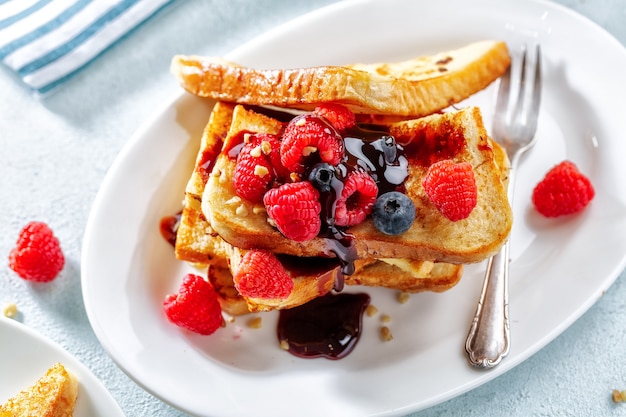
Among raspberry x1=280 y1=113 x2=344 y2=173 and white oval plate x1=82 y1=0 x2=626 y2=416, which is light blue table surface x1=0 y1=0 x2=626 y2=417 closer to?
white oval plate x1=82 y1=0 x2=626 y2=416

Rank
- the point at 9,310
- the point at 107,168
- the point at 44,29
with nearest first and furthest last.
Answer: the point at 9,310, the point at 107,168, the point at 44,29

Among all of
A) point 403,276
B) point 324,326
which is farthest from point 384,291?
point 324,326

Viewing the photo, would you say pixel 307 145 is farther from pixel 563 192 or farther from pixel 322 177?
pixel 563 192

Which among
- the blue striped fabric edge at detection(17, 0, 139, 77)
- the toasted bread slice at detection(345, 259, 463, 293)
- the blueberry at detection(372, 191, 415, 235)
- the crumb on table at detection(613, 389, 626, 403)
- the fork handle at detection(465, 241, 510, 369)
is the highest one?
the blue striped fabric edge at detection(17, 0, 139, 77)

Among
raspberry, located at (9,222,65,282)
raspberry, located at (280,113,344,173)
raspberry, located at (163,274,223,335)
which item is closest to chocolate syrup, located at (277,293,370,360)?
raspberry, located at (163,274,223,335)

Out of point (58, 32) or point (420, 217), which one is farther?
point (58, 32)

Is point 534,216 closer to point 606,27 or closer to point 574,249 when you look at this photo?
point 574,249
